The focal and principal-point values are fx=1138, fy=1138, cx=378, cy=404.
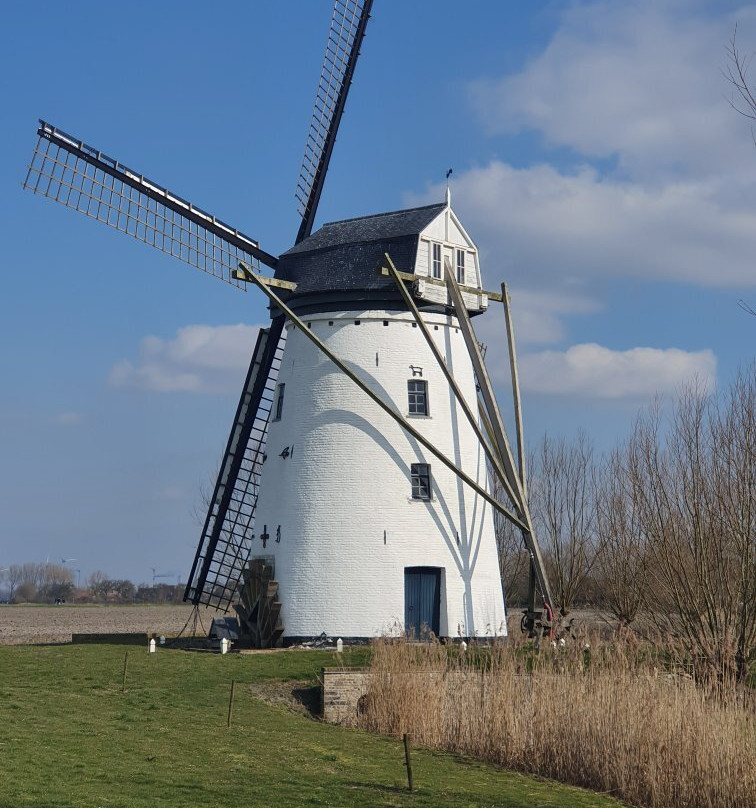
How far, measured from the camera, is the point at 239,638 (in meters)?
22.2

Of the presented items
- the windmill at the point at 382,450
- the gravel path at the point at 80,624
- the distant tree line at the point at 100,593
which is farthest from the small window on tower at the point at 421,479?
the distant tree line at the point at 100,593

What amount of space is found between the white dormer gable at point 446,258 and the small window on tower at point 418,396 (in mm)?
1625

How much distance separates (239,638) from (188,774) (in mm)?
11256

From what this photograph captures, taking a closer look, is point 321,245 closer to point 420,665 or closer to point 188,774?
point 420,665

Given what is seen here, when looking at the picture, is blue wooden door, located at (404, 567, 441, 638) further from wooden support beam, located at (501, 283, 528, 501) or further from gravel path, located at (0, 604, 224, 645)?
gravel path, located at (0, 604, 224, 645)

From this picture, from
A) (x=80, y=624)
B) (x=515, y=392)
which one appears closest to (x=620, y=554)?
(x=515, y=392)

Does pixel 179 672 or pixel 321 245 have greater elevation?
pixel 321 245

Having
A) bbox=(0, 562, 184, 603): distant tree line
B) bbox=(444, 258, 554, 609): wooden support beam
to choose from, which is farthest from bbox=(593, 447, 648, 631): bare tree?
bbox=(0, 562, 184, 603): distant tree line

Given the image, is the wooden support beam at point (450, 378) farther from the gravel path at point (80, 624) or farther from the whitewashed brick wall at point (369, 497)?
the gravel path at point (80, 624)

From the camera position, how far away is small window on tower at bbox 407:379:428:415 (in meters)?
22.0

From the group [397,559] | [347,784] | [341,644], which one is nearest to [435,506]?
[397,559]

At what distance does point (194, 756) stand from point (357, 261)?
12.2 metres

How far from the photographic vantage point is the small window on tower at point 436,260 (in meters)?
22.2

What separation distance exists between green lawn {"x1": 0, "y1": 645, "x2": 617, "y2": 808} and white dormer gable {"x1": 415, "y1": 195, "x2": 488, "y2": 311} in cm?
819
